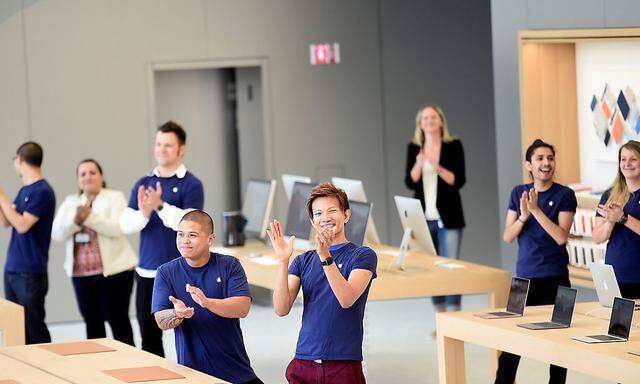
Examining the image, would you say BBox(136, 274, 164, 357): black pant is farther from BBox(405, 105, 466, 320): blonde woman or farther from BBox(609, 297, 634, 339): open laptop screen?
BBox(609, 297, 634, 339): open laptop screen

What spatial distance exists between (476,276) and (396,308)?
3.64m

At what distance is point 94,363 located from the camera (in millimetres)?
5348

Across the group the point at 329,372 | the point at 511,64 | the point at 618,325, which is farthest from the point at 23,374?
the point at 511,64

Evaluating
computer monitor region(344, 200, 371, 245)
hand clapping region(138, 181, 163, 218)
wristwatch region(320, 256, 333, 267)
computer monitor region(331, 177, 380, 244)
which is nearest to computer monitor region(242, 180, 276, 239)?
computer monitor region(331, 177, 380, 244)

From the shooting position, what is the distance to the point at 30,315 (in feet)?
25.6

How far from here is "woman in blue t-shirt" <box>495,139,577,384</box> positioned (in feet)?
22.0

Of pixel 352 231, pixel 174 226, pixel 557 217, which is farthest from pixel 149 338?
pixel 557 217

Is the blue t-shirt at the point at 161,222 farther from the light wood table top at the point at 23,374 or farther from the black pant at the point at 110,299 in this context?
the light wood table top at the point at 23,374

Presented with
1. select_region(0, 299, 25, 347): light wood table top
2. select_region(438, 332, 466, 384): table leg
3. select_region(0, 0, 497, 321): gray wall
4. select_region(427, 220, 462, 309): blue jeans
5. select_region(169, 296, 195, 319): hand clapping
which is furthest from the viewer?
select_region(0, 0, 497, 321): gray wall

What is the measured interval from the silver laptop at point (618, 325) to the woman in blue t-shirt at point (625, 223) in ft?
3.16

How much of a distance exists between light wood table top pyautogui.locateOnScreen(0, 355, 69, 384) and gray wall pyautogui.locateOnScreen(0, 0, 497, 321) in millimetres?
5283

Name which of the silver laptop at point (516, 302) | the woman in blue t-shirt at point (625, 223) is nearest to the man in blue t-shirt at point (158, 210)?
the silver laptop at point (516, 302)

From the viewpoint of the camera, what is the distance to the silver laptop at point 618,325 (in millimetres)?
5332

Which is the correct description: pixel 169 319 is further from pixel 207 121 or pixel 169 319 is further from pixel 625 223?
pixel 207 121
